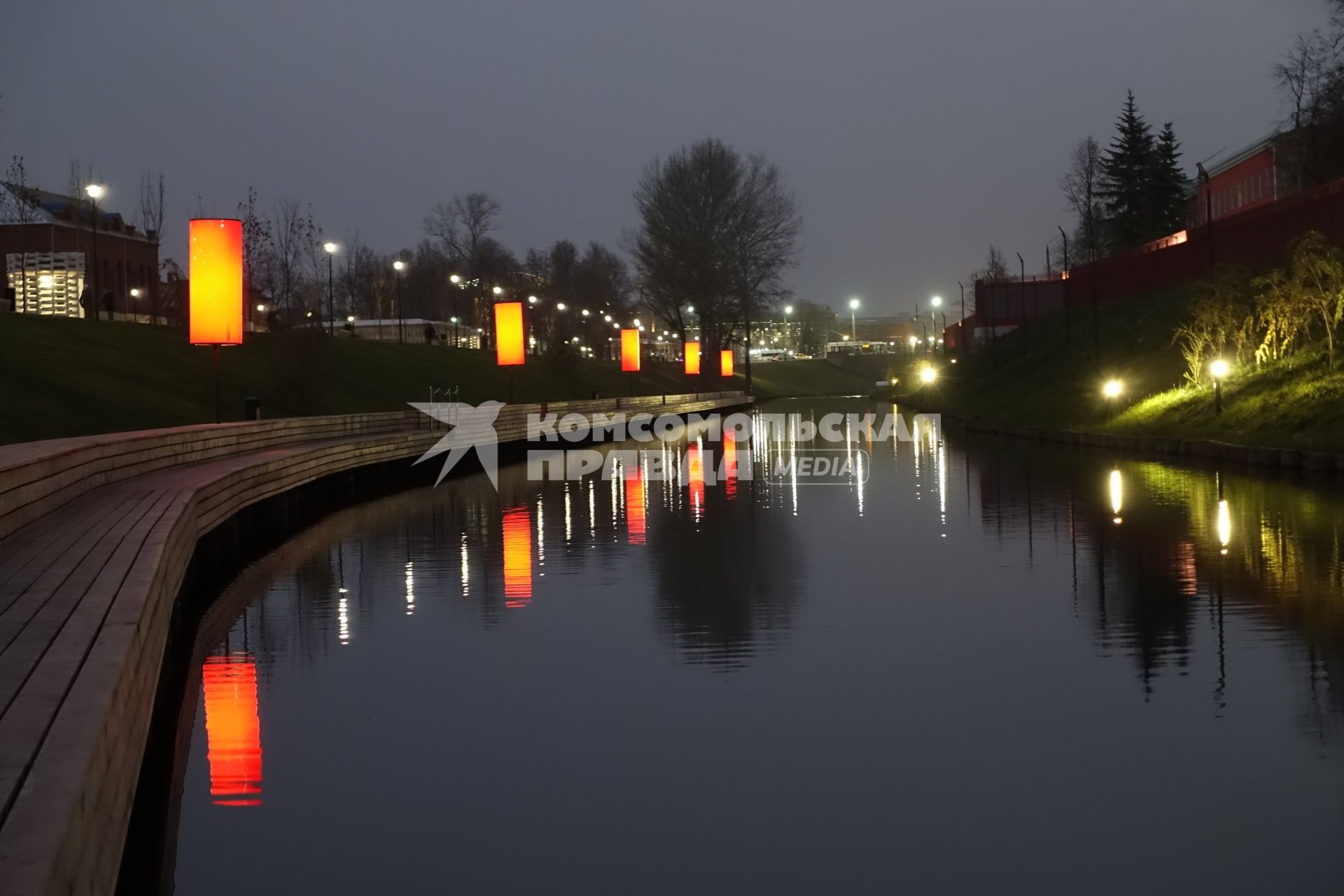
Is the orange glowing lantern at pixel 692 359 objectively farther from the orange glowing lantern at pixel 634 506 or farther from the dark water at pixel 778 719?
the dark water at pixel 778 719

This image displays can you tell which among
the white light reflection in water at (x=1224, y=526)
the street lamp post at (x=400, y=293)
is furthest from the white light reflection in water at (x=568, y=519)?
the street lamp post at (x=400, y=293)

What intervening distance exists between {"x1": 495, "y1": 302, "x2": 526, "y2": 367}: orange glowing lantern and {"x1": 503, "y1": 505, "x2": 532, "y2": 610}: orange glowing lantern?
23139 millimetres

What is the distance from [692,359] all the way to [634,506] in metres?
69.0

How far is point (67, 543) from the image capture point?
35.3 ft

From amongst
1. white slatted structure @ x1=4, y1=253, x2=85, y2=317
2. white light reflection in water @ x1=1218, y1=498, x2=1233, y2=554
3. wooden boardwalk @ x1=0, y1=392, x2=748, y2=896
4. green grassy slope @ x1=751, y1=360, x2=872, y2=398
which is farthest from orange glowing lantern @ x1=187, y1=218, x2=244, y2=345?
green grassy slope @ x1=751, y1=360, x2=872, y2=398

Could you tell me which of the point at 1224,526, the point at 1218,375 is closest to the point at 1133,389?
the point at 1218,375

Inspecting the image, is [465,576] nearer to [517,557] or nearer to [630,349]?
[517,557]

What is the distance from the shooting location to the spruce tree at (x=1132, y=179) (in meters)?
86.4

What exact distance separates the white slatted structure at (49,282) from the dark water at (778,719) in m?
65.9

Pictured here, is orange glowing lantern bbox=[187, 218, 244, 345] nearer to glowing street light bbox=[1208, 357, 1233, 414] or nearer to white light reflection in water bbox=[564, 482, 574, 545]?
white light reflection in water bbox=[564, 482, 574, 545]

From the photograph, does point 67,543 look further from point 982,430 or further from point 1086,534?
point 982,430

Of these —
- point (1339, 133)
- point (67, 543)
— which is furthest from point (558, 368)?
point (67, 543)

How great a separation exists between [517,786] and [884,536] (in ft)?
34.8

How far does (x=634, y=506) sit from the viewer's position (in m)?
21.4
